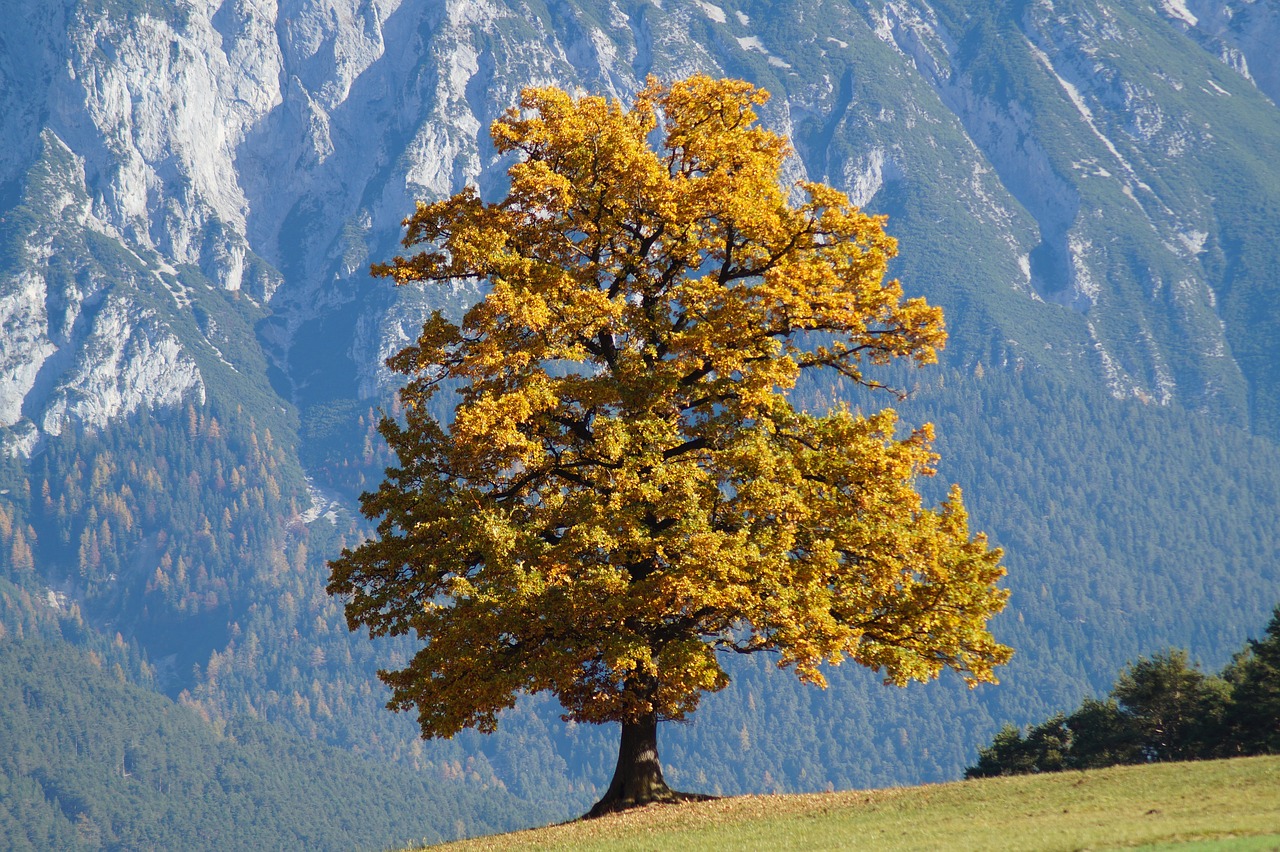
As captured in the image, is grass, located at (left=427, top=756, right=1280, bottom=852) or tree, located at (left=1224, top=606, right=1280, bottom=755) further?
tree, located at (left=1224, top=606, right=1280, bottom=755)

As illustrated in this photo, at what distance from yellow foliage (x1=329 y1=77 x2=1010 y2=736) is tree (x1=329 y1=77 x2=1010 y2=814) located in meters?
0.07

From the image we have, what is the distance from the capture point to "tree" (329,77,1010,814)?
2786 cm

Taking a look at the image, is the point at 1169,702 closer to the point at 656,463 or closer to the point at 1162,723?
the point at 1162,723

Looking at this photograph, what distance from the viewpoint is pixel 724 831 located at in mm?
26344

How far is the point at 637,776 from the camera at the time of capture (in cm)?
3083

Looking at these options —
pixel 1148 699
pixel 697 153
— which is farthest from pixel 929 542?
pixel 1148 699

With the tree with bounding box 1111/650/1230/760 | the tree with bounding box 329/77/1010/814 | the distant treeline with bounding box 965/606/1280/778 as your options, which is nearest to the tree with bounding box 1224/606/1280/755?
the distant treeline with bounding box 965/606/1280/778

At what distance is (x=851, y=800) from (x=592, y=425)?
1085 centimetres

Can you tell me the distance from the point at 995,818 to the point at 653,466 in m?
10.2

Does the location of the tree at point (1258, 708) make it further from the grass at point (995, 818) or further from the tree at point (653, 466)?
the tree at point (653, 466)

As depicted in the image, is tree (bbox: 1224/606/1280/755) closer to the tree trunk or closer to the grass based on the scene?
the grass

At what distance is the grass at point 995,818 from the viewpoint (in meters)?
22.3

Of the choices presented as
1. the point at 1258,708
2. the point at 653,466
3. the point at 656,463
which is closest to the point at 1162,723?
the point at 1258,708

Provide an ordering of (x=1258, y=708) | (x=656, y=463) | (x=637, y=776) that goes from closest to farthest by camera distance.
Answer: (x=656, y=463)
(x=637, y=776)
(x=1258, y=708)
